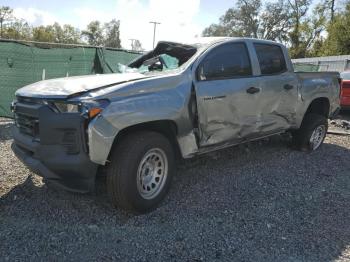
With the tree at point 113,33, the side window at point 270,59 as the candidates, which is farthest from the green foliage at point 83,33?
the side window at point 270,59

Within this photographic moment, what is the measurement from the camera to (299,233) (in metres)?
3.66

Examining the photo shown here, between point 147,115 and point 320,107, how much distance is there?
4.54m

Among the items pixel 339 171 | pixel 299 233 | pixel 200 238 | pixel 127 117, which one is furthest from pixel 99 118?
pixel 339 171

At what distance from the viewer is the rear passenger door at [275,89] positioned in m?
5.35

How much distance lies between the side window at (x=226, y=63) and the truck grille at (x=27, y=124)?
1.87 metres

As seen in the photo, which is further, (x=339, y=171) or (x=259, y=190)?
(x=339, y=171)

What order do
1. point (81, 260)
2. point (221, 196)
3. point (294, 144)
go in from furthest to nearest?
point (294, 144) < point (221, 196) < point (81, 260)

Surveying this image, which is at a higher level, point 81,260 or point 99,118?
point 99,118

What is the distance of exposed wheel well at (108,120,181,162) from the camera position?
3697 millimetres

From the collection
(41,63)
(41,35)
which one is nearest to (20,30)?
(41,35)

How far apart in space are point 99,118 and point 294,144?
447 centimetres

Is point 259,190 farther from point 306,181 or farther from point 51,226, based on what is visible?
point 51,226

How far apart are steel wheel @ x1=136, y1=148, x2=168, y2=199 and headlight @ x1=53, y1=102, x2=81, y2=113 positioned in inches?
33.0

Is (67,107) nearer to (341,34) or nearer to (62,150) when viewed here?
(62,150)
